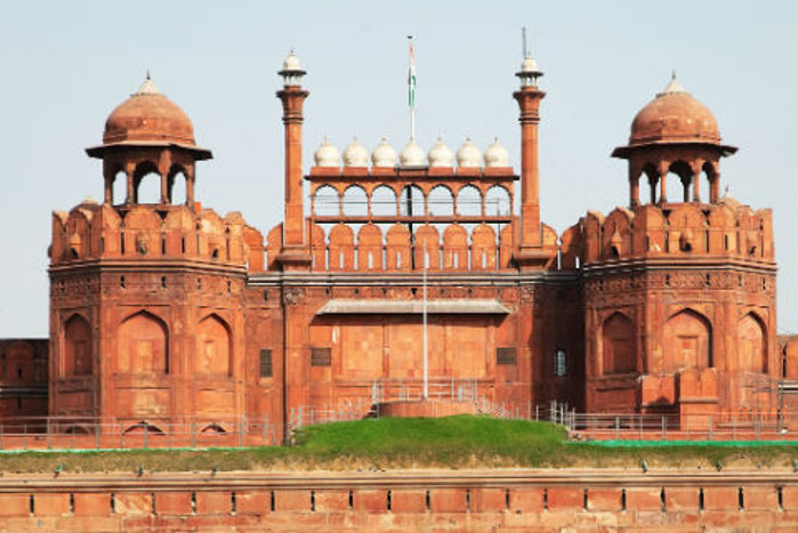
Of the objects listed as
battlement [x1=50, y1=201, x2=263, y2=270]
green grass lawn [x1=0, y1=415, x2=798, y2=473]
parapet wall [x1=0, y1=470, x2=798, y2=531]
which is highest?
battlement [x1=50, y1=201, x2=263, y2=270]

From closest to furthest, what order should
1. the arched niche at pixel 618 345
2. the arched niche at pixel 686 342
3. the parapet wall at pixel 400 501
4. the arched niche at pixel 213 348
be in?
1. the parapet wall at pixel 400 501
2. the arched niche at pixel 686 342
3. the arched niche at pixel 213 348
4. the arched niche at pixel 618 345

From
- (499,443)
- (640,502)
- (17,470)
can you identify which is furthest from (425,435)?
(17,470)

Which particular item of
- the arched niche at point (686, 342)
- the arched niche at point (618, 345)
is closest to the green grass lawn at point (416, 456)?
the arched niche at point (686, 342)

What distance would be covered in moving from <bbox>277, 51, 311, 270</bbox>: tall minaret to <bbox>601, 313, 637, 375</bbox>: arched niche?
1135cm

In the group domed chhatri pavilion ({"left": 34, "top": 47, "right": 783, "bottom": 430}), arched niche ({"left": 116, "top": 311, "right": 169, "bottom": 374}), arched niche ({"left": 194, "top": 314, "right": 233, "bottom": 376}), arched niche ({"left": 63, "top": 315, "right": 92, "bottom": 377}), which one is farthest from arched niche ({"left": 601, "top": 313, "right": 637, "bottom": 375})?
arched niche ({"left": 63, "top": 315, "right": 92, "bottom": 377})

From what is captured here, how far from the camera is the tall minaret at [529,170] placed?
88.3 metres

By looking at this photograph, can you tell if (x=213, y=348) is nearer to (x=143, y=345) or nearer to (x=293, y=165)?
(x=143, y=345)

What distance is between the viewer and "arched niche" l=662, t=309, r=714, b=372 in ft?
274

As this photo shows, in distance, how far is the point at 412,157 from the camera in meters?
89.1

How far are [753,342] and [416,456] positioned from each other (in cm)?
1620

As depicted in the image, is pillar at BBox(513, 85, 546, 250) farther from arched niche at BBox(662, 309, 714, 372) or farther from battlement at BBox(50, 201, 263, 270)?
battlement at BBox(50, 201, 263, 270)

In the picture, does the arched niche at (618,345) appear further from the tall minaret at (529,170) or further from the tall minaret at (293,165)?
the tall minaret at (293,165)

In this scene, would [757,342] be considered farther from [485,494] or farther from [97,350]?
[97,350]

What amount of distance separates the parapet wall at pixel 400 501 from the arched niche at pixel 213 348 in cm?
1155
